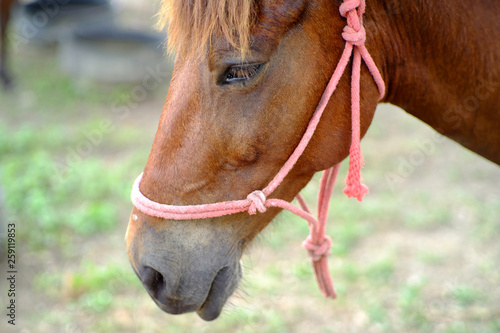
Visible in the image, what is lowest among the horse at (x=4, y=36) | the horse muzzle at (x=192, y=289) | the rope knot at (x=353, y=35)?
the horse at (x=4, y=36)

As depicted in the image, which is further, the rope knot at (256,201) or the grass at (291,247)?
the grass at (291,247)

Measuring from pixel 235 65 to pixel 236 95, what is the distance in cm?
8

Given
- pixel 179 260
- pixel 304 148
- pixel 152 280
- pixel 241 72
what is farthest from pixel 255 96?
pixel 152 280

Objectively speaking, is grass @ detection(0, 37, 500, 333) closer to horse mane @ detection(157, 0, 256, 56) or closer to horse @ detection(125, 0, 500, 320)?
horse @ detection(125, 0, 500, 320)

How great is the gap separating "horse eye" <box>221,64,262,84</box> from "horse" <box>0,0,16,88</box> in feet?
20.1

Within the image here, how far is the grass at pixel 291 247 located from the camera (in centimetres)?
267

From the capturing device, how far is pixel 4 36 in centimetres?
665

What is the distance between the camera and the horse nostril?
134 centimetres

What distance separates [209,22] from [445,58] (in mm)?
781

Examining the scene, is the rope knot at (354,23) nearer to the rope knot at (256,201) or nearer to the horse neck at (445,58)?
the horse neck at (445,58)

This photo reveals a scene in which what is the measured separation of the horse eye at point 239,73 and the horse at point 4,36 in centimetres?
614

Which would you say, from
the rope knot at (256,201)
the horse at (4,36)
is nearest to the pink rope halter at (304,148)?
the rope knot at (256,201)

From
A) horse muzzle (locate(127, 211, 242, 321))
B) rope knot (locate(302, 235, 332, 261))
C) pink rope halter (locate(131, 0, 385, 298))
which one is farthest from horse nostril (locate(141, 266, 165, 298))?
rope knot (locate(302, 235, 332, 261))

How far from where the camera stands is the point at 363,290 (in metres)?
2.89
